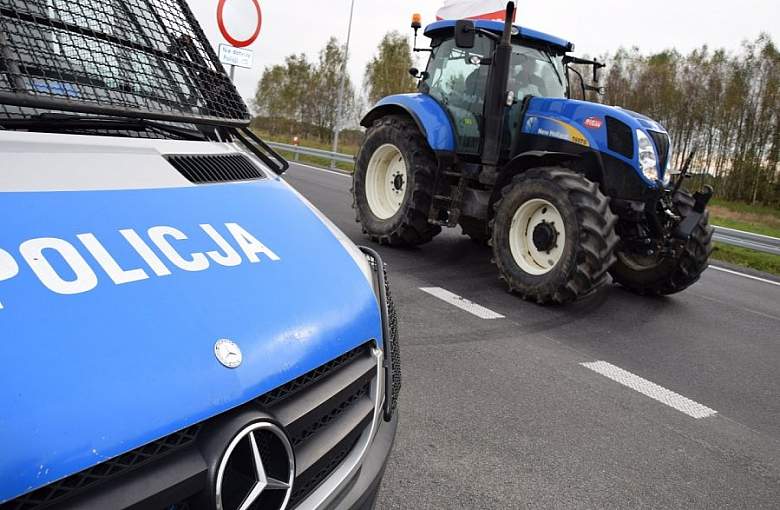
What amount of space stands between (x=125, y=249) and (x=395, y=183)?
5.55 meters

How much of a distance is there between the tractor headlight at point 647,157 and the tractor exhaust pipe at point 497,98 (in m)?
1.19

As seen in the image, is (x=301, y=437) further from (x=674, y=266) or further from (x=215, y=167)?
(x=674, y=266)

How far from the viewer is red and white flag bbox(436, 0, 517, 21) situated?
6418 mm

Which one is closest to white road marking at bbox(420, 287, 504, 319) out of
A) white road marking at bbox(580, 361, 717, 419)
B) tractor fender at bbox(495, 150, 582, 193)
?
white road marking at bbox(580, 361, 717, 419)

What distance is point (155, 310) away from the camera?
1.27 meters

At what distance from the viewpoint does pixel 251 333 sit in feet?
4.41

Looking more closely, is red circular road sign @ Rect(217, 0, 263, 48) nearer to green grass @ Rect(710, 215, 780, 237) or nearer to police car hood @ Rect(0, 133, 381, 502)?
police car hood @ Rect(0, 133, 381, 502)

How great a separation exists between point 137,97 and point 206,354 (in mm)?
1300

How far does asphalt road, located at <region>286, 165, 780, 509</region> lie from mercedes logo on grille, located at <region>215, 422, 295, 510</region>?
1.11m

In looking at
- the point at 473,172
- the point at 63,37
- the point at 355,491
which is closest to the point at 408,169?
the point at 473,172

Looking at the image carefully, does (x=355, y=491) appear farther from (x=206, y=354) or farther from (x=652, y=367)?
(x=652, y=367)

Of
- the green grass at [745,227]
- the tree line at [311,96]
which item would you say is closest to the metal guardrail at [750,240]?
the green grass at [745,227]

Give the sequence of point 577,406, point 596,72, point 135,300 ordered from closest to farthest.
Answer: point 135,300 → point 577,406 → point 596,72

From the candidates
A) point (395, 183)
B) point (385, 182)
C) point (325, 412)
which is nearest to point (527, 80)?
point (395, 183)
